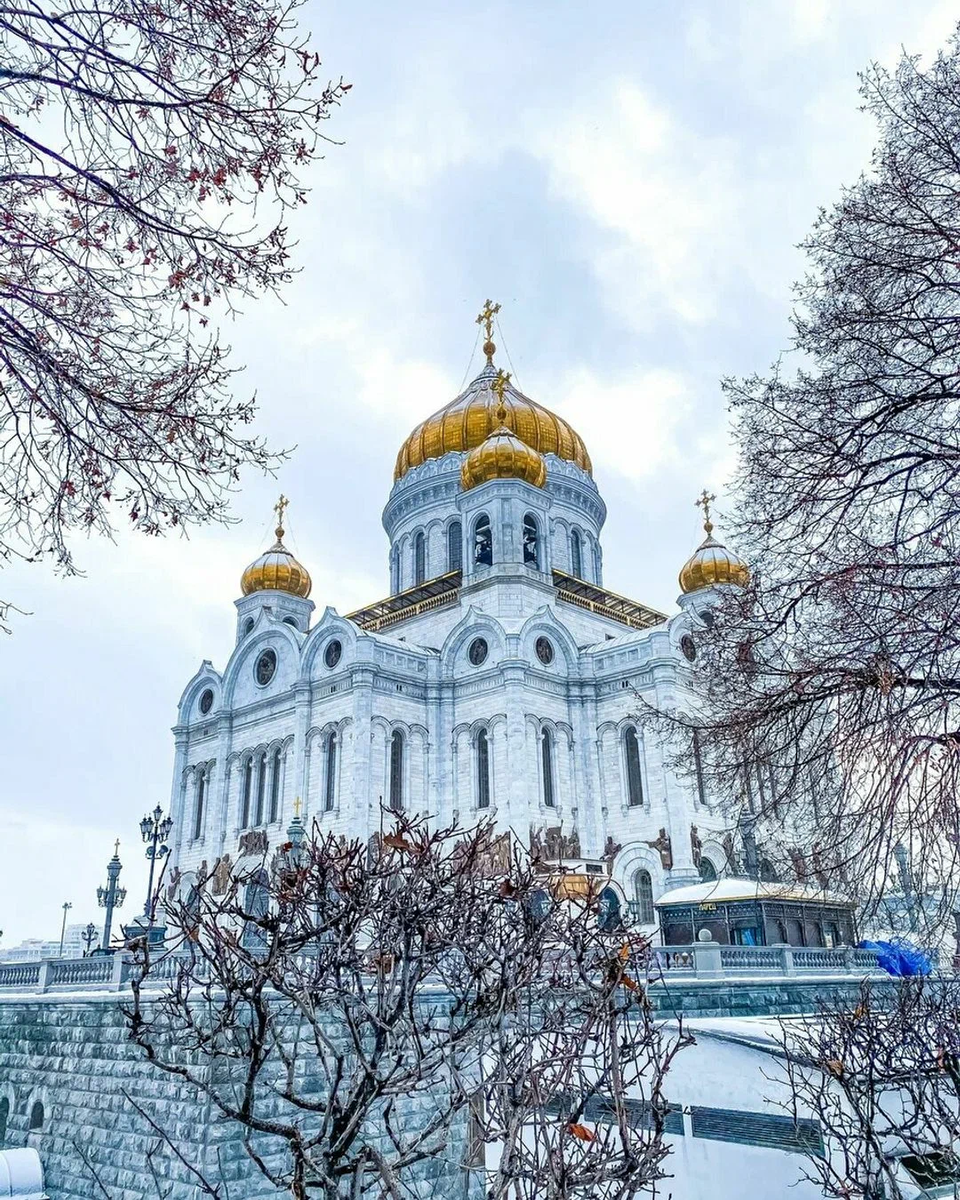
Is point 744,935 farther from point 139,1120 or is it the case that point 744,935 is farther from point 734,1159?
point 139,1120

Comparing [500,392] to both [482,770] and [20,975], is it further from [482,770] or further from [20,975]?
[20,975]

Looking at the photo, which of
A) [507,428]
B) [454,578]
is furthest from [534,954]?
[507,428]

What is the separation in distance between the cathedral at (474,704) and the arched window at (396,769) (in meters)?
0.08

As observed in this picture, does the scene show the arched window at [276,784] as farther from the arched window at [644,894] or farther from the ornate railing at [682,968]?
the ornate railing at [682,968]

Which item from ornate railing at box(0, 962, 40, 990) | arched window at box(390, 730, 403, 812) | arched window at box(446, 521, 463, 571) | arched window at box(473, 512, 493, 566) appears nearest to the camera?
ornate railing at box(0, 962, 40, 990)

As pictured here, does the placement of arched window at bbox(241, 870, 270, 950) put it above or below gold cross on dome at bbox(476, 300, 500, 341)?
below

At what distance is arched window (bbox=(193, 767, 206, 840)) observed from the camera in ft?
110

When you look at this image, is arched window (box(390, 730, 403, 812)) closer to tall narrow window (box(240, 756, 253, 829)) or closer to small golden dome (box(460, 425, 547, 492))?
tall narrow window (box(240, 756, 253, 829))

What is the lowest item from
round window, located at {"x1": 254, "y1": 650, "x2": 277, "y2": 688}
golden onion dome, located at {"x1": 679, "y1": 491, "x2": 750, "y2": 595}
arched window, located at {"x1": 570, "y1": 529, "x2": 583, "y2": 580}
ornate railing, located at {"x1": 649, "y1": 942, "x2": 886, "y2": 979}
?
ornate railing, located at {"x1": 649, "y1": 942, "x2": 886, "y2": 979}

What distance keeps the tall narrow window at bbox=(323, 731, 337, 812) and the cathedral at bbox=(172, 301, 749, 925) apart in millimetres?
61

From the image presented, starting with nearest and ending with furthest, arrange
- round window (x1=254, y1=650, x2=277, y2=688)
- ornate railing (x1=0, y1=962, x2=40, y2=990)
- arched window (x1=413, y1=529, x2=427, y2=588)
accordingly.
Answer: ornate railing (x1=0, y1=962, x2=40, y2=990) < round window (x1=254, y1=650, x2=277, y2=688) < arched window (x1=413, y1=529, x2=427, y2=588)

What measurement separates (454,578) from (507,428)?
664 cm

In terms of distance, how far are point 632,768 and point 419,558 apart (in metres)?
13.9

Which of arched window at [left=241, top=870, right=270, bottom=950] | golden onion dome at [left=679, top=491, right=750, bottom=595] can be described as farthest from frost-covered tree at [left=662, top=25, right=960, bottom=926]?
golden onion dome at [left=679, top=491, right=750, bottom=595]
